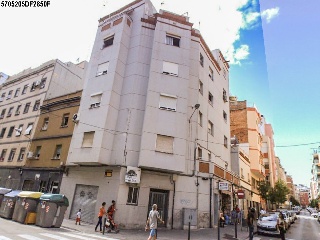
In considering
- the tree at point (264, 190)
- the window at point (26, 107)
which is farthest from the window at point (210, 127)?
the window at point (26, 107)

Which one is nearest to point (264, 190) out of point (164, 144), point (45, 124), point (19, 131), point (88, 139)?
A: point (164, 144)

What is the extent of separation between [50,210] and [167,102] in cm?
987

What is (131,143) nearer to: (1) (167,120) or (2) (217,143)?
(1) (167,120)

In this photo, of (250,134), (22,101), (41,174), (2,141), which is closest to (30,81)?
(22,101)

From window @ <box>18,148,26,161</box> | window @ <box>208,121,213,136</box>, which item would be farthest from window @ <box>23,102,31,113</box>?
window @ <box>208,121,213,136</box>

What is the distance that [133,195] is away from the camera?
14672 mm

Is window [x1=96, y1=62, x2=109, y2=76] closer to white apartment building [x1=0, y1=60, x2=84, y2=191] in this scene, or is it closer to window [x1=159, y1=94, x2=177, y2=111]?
window [x1=159, y1=94, x2=177, y2=111]

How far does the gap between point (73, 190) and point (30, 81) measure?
17973mm

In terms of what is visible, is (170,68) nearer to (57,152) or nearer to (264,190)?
(57,152)

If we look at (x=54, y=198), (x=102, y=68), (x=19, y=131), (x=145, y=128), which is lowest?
(x=54, y=198)

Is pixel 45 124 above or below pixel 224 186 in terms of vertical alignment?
above

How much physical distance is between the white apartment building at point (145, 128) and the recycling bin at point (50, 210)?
2.89 m

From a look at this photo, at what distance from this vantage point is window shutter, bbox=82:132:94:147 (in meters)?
16.3

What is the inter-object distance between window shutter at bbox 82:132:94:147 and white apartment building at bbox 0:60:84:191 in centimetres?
576
